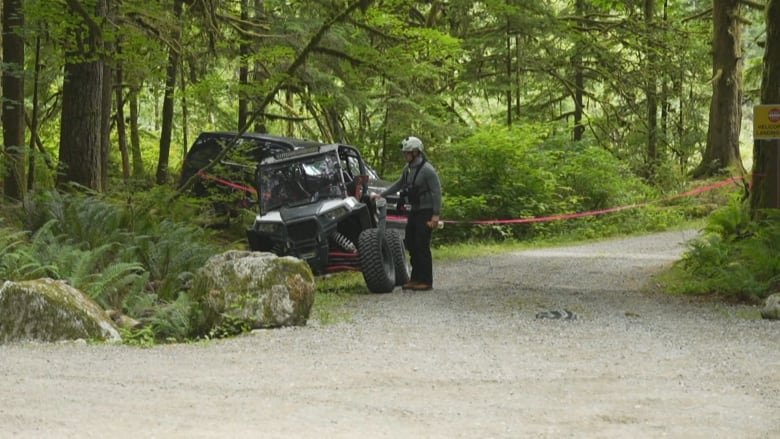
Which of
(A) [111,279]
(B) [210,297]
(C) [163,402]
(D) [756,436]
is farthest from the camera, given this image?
(A) [111,279]

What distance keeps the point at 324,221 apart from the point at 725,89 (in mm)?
18019

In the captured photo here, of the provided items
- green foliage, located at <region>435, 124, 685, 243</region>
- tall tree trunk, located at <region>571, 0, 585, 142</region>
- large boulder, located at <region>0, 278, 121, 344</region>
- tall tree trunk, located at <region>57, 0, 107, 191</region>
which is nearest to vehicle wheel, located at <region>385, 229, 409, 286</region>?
large boulder, located at <region>0, 278, 121, 344</region>

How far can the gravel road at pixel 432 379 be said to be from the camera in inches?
227

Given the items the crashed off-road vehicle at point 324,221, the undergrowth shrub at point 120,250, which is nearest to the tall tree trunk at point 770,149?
the crashed off-road vehicle at point 324,221

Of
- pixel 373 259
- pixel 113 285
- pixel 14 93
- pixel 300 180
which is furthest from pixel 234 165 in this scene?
pixel 113 285

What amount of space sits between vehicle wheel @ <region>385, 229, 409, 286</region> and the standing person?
140 millimetres

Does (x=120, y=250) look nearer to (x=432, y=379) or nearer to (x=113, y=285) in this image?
(x=113, y=285)

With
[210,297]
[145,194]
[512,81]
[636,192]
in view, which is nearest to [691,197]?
[636,192]

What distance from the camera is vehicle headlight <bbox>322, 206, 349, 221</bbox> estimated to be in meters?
12.6

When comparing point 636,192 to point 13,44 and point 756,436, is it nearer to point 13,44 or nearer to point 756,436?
point 13,44

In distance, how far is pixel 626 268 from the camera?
53.0 feet

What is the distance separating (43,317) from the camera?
9.04 m

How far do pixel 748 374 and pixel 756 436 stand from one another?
1.97m

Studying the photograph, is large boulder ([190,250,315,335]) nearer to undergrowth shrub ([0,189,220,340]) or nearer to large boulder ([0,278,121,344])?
undergrowth shrub ([0,189,220,340])
